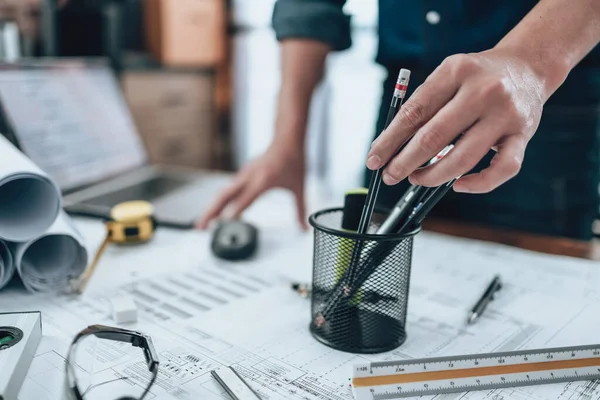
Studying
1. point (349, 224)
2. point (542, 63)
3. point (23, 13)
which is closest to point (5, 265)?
point (349, 224)

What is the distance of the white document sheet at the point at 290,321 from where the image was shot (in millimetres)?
453

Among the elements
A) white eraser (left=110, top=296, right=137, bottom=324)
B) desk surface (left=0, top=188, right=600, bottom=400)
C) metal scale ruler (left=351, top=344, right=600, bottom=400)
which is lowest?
desk surface (left=0, top=188, right=600, bottom=400)

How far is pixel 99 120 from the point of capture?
3.71 ft

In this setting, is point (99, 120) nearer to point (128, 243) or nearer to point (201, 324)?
point (128, 243)

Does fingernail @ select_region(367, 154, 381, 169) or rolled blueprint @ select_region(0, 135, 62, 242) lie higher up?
fingernail @ select_region(367, 154, 381, 169)

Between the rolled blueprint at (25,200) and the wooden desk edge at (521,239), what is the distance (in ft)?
1.92

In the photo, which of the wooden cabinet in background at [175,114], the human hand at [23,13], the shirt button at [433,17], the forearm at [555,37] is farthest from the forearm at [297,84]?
the wooden cabinet in background at [175,114]

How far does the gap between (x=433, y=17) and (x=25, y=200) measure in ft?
2.11

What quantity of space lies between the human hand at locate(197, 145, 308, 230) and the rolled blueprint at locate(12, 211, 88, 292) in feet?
0.79

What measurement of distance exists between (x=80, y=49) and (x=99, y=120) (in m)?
0.39

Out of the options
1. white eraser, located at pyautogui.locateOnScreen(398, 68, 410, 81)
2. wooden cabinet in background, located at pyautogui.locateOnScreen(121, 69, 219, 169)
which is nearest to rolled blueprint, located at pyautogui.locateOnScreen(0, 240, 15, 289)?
white eraser, located at pyautogui.locateOnScreen(398, 68, 410, 81)

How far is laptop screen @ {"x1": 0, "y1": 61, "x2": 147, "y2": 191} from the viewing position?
94 centimetres

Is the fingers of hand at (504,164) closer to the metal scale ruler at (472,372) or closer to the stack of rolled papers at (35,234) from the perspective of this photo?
the metal scale ruler at (472,372)

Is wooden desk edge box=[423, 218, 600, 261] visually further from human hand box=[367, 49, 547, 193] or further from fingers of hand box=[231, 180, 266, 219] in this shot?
human hand box=[367, 49, 547, 193]
